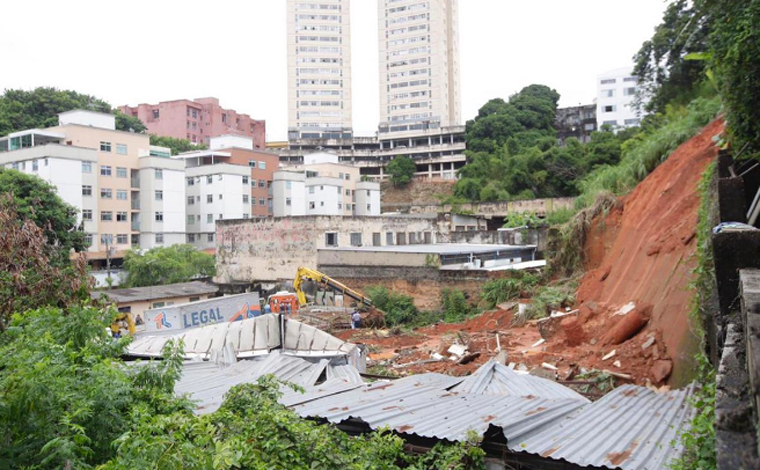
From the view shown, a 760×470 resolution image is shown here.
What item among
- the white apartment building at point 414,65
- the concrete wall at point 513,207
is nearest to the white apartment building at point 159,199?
the concrete wall at point 513,207

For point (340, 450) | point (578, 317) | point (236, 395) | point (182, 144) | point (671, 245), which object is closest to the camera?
point (340, 450)

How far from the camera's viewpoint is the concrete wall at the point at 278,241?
1175 inches

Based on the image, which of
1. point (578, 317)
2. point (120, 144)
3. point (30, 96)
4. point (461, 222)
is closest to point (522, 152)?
point (461, 222)

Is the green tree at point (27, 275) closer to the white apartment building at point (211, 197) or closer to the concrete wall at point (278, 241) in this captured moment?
the concrete wall at point (278, 241)

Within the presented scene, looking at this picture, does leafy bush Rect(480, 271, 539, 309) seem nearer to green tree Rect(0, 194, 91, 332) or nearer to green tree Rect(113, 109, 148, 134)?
green tree Rect(0, 194, 91, 332)

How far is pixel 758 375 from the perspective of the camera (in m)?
2.46

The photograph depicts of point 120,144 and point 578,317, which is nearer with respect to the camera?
point 578,317

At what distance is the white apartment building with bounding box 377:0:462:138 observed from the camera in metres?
76.3

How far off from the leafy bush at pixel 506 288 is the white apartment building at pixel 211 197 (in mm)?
29658

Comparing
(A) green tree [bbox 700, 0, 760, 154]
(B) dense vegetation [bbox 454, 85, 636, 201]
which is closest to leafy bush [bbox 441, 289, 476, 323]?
(A) green tree [bbox 700, 0, 760, 154]

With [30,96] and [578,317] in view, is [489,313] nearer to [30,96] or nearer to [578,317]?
[578,317]

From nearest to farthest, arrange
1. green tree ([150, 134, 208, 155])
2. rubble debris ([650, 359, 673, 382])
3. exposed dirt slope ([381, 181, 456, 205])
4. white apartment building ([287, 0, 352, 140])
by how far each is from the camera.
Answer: rubble debris ([650, 359, 673, 382]) < green tree ([150, 134, 208, 155]) < exposed dirt slope ([381, 181, 456, 205]) < white apartment building ([287, 0, 352, 140])

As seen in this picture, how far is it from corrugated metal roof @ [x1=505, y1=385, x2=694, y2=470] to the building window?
24.4 m

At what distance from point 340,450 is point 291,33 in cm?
7892
